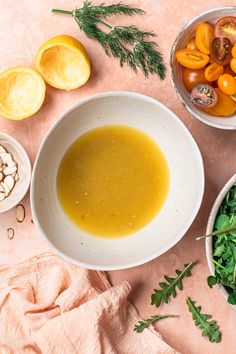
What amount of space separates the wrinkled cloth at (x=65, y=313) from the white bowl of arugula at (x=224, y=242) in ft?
0.81

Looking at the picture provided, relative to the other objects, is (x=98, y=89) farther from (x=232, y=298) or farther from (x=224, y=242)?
(x=232, y=298)

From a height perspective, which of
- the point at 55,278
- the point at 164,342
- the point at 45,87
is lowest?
the point at 164,342

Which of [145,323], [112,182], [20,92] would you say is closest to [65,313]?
[145,323]

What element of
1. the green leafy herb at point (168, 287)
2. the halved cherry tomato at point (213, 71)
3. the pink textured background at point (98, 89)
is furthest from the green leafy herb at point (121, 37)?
the green leafy herb at point (168, 287)

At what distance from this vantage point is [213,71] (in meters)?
1.51

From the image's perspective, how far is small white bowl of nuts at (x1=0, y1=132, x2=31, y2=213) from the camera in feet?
5.15

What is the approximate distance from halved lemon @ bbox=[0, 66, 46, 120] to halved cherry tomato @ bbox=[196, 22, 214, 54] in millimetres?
382

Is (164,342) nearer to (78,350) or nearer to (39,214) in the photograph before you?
(78,350)

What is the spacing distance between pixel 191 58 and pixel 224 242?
1.41ft

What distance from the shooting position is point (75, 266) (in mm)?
1599

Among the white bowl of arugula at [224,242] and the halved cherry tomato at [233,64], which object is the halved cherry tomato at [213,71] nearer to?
the halved cherry tomato at [233,64]

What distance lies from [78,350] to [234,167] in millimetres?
594

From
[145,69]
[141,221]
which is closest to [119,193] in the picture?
[141,221]

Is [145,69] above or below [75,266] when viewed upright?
above
